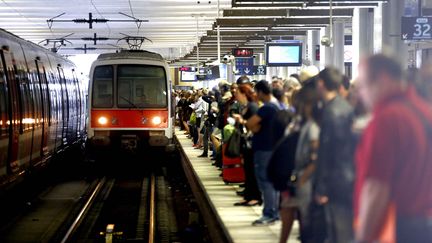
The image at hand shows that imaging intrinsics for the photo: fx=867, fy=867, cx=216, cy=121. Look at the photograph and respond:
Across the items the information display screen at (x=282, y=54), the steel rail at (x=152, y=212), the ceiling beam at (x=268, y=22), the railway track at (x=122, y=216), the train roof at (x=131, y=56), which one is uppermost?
the ceiling beam at (x=268, y=22)

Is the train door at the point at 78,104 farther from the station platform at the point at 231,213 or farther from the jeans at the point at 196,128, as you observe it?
the station platform at the point at 231,213

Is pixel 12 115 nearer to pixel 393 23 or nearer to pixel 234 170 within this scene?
pixel 234 170

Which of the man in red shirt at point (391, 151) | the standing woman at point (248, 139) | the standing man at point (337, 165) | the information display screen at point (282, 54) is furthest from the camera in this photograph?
the information display screen at point (282, 54)

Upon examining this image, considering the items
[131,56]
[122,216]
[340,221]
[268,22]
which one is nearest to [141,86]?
[131,56]

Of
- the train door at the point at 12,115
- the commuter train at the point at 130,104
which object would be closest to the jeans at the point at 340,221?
the train door at the point at 12,115

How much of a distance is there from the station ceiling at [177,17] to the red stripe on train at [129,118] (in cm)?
285

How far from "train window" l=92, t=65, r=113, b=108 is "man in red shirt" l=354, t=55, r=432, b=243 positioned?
16463 mm

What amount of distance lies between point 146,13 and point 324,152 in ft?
89.1

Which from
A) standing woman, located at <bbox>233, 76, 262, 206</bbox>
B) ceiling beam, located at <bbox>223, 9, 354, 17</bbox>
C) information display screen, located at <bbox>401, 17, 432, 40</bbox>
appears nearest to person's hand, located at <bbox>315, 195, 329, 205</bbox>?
standing woman, located at <bbox>233, 76, 262, 206</bbox>

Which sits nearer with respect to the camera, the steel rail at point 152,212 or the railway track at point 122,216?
the steel rail at point 152,212

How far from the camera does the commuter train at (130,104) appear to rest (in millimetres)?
20281

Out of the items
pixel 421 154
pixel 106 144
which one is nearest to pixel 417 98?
pixel 421 154

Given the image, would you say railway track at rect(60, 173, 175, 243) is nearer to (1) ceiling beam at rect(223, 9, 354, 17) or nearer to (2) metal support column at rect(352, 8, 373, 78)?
(1) ceiling beam at rect(223, 9, 354, 17)

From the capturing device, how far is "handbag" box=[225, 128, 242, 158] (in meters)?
12.2
